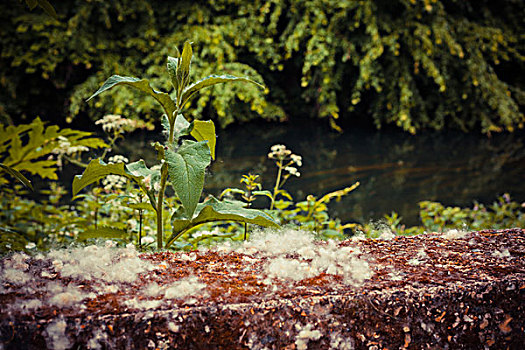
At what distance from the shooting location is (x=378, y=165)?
15.5 feet

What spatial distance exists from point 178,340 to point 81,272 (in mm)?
220

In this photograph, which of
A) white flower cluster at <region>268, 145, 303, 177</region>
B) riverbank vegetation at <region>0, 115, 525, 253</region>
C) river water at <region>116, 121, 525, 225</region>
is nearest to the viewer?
riverbank vegetation at <region>0, 115, 525, 253</region>

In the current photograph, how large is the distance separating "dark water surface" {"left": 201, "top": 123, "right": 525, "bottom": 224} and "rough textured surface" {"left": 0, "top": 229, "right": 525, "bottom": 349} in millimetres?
1876

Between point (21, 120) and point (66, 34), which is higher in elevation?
point (66, 34)

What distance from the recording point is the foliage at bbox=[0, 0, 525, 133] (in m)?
5.33

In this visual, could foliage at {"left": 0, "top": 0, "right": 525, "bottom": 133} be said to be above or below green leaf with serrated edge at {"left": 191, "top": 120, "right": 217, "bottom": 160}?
above

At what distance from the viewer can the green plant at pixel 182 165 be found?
90 cm

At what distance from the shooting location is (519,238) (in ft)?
2.92

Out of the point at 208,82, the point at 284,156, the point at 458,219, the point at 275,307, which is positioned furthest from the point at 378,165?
the point at 275,307

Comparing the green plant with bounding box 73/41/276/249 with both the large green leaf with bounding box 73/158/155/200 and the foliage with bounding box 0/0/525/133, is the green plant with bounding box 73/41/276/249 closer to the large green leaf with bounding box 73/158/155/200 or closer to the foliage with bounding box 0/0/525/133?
the large green leaf with bounding box 73/158/155/200

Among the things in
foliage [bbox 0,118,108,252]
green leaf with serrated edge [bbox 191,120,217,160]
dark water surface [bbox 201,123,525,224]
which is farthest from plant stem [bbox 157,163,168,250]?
dark water surface [bbox 201,123,525,224]

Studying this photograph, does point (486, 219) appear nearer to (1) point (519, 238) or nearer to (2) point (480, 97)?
(1) point (519, 238)

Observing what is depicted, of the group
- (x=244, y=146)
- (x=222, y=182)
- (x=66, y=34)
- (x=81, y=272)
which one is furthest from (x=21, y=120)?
(x=81, y=272)

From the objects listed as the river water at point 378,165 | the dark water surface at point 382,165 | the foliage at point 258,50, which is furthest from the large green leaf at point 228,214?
the foliage at point 258,50
